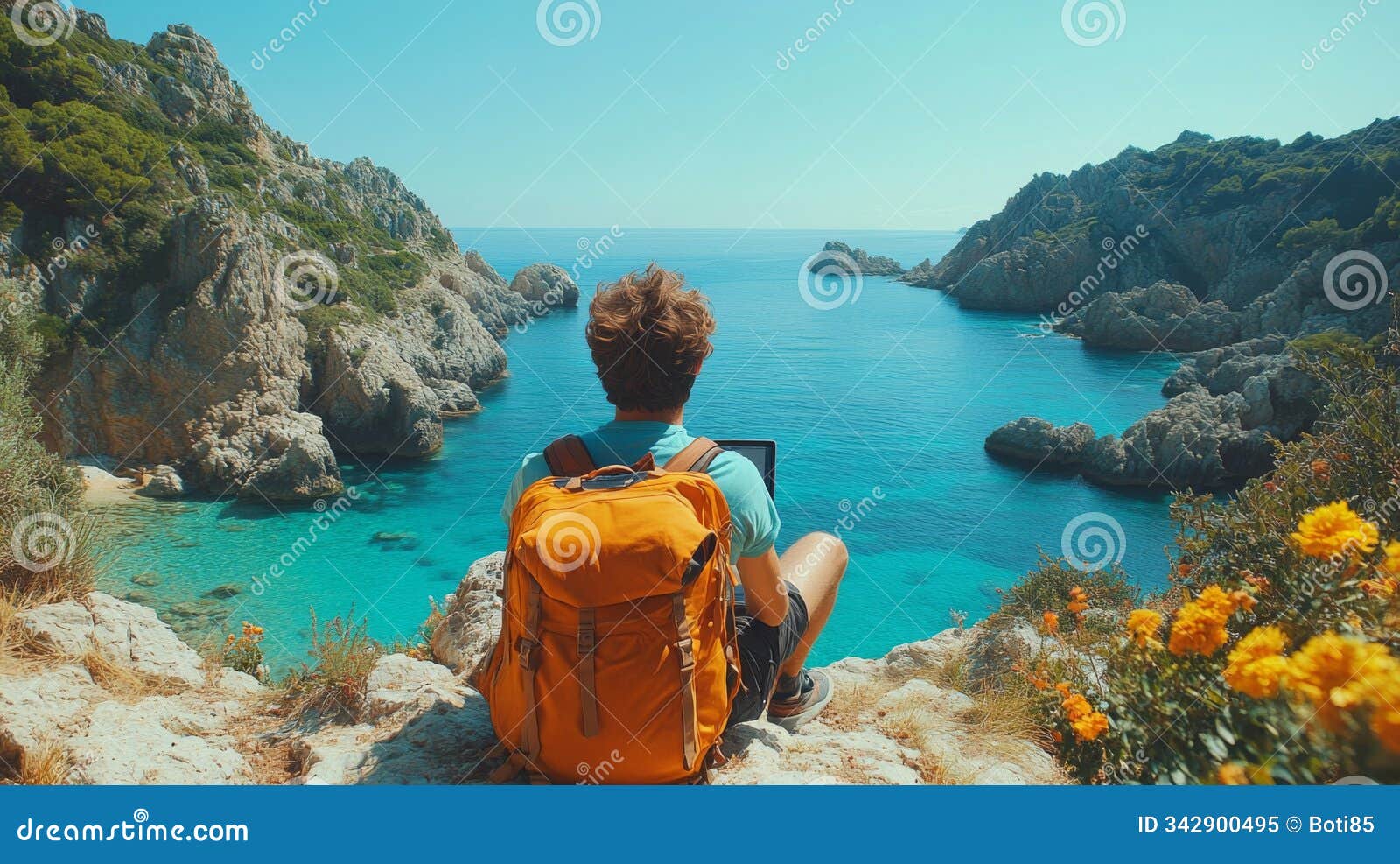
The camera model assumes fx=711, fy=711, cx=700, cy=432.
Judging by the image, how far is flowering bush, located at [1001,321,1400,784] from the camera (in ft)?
4.68

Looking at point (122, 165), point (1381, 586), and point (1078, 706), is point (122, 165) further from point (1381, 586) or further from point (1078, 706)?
point (1381, 586)

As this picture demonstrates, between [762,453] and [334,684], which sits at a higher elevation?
[762,453]

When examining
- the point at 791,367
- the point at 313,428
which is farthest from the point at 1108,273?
the point at 313,428

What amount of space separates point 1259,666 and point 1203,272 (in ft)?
208

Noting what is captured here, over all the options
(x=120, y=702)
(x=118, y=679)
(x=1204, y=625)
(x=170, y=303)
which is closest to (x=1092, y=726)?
(x=1204, y=625)

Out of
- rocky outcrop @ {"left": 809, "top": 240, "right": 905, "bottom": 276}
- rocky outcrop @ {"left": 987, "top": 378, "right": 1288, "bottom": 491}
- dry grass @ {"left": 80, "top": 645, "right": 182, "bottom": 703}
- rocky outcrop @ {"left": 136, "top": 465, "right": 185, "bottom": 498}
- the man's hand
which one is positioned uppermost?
rocky outcrop @ {"left": 809, "top": 240, "right": 905, "bottom": 276}

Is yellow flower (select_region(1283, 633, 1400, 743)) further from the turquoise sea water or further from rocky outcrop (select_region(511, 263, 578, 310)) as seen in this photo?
rocky outcrop (select_region(511, 263, 578, 310))

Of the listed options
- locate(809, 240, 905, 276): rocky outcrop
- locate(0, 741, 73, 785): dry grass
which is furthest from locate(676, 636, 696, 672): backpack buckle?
locate(809, 240, 905, 276): rocky outcrop

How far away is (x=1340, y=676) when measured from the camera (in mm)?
1395

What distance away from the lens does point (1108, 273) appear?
5906 cm

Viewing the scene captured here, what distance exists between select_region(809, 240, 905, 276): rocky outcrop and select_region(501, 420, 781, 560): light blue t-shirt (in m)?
89.9

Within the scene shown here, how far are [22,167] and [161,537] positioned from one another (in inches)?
496

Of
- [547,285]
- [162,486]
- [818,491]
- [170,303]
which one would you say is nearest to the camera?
[162,486]

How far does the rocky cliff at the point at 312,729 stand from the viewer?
2404 millimetres
